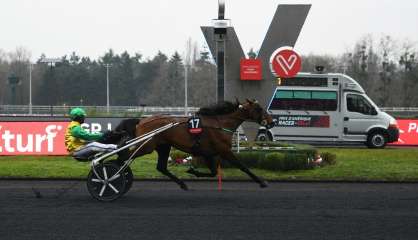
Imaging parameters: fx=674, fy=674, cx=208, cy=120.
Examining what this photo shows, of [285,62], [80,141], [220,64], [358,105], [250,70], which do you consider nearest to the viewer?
[80,141]

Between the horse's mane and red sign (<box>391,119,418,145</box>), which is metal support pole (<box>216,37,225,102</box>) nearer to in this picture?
the horse's mane

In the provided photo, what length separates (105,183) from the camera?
1141 cm

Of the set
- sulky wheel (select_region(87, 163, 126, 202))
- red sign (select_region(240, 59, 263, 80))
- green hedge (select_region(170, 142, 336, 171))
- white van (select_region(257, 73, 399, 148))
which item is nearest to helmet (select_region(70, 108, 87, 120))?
sulky wheel (select_region(87, 163, 126, 202))

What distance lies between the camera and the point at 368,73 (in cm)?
6812

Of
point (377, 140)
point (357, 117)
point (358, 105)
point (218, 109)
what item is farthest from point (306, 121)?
point (218, 109)

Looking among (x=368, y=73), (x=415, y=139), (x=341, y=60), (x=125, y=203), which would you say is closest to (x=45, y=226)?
(x=125, y=203)

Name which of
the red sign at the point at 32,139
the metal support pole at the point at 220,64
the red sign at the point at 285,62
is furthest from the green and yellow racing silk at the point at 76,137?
the red sign at the point at 32,139

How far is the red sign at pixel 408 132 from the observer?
28828mm

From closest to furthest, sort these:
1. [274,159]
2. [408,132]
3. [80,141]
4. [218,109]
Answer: [80,141] < [218,109] < [274,159] < [408,132]

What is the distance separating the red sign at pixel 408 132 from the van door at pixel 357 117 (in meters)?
1.98

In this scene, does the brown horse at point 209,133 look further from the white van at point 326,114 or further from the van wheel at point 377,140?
the van wheel at point 377,140

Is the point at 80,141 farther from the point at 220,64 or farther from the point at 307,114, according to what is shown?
the point at 307,114

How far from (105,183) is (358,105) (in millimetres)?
18219

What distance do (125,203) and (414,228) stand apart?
470cm
